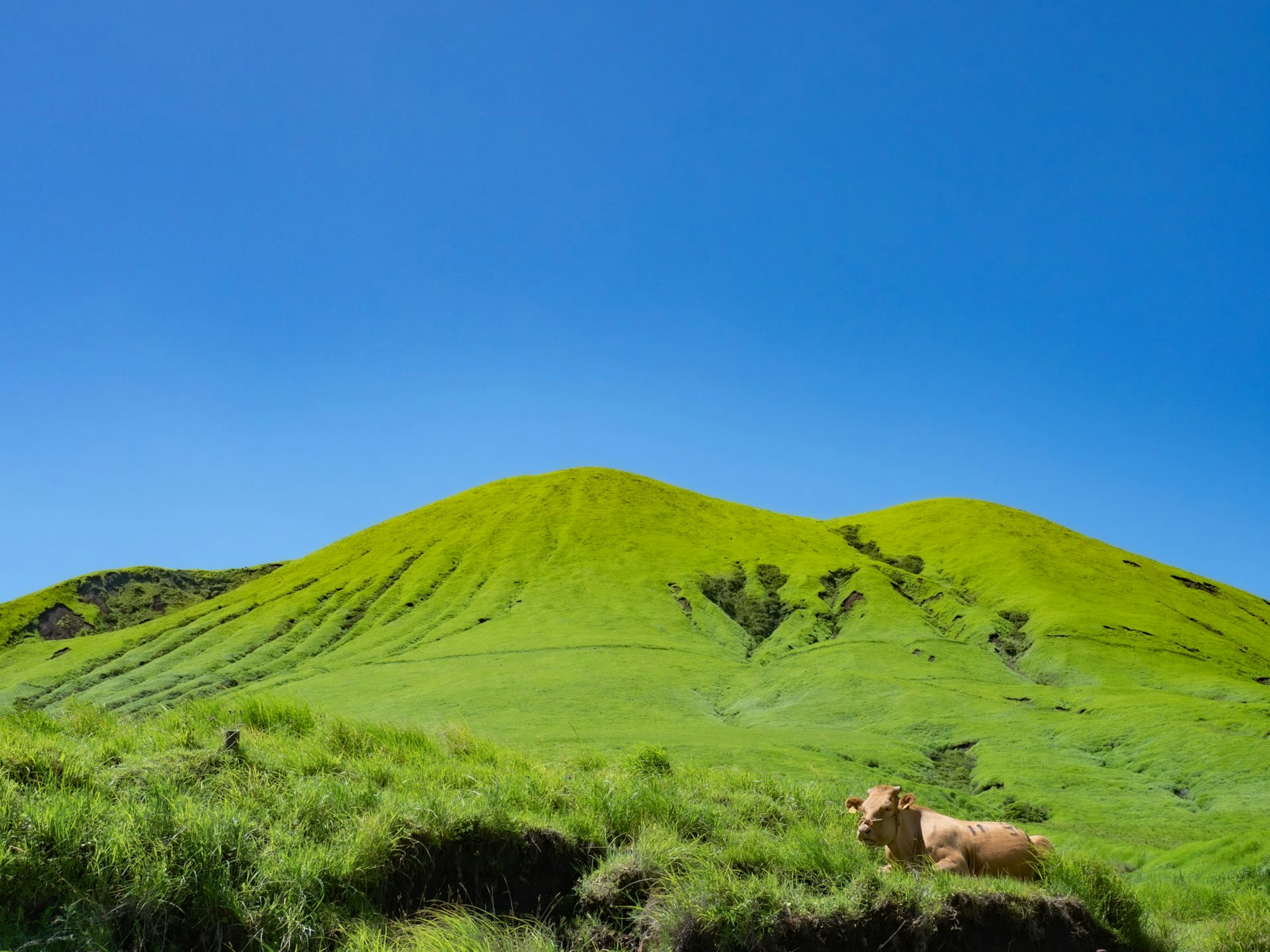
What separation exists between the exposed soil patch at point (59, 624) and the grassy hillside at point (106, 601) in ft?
0.27

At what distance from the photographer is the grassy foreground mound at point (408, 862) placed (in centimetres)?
762

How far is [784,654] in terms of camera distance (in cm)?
7144

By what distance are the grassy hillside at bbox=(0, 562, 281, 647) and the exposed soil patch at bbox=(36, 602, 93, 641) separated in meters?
0.08

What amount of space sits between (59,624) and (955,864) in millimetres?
130557

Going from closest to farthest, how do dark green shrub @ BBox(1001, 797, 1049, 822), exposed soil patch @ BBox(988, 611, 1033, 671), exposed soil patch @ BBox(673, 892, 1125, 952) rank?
1. exposed soil patch @ BBox(673, 892, 1125, 952)
2. dark green shrub @ BBox(1001, 797, 1049, 822)
3. exposed soil patch @ BBox(988, 611, 1033, 671)

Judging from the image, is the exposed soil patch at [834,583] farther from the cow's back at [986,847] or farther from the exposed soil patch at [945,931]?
the exposed soil patch at [945,931]

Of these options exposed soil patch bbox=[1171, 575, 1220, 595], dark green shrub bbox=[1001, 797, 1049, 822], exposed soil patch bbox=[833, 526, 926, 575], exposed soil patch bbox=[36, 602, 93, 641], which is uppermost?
exposed soil patch bbox=[833, 526, 926, 575]

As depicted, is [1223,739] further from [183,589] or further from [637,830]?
[183,589]

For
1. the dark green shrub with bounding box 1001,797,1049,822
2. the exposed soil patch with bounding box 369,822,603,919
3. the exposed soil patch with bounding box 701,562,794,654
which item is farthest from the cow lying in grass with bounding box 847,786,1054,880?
the exposed soil patch with bounding box 701,562,794,654

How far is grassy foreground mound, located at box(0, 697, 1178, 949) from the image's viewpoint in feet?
25.0

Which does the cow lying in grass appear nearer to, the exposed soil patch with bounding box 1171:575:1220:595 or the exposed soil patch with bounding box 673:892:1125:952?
the exposed soil patch with bounding box 673:892:1125:952

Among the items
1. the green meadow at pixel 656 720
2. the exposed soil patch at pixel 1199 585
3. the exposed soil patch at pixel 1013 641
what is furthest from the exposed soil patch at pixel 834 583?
the exposed soil patch at pixel 1199 585

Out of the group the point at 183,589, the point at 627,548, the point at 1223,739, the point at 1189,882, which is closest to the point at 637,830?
the point at 1189,882

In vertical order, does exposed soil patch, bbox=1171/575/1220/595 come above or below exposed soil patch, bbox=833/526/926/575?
below
